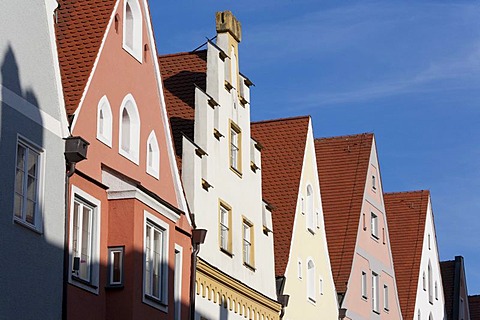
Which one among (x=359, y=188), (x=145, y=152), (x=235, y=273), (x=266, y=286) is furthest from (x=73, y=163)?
(x=359, y=188)

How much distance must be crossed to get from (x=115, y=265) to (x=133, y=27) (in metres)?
6.01

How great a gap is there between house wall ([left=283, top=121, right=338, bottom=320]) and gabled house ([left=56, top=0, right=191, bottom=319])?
9134mm

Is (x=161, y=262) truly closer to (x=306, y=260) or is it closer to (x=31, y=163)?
(x=31, y=163)

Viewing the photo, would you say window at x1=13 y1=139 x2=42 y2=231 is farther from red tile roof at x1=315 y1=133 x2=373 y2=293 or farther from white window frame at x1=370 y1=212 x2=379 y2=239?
white window frame at x1=370 y1=212 x2=379 y2=239

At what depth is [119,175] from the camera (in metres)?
27.5

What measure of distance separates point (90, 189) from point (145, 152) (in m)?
3.30

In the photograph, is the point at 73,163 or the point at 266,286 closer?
the point at 73,163

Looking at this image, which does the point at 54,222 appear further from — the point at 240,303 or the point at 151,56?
the point at 240,303

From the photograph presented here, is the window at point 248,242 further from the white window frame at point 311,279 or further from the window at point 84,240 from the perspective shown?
the window at point 84,240

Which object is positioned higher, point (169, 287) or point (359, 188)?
point (359, 188)

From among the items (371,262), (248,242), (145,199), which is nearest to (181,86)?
(248,242)

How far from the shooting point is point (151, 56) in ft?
99.6

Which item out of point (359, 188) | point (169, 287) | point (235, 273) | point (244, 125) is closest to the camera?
point (169, 287)

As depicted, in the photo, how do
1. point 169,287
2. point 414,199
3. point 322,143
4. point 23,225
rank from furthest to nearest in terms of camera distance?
point 414,199
point 322,143
point 169,287
point 23,225
